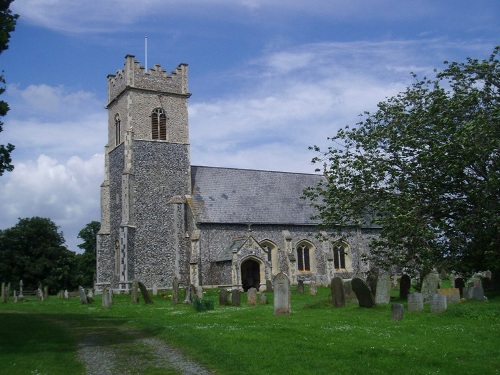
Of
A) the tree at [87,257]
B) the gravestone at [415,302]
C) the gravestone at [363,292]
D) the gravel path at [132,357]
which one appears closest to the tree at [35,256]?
the tree at [87,257]

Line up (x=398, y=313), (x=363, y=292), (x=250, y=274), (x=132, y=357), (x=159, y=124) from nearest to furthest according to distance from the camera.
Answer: (x=132, y=357), (x=398, y=313), (x=363, y=292), (x=250, y=274), (x=159, y=124)

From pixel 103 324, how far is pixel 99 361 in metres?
6.17

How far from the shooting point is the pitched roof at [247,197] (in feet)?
113

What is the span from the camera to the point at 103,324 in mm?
15508

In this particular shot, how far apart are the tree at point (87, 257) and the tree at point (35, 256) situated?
2152 millimetres

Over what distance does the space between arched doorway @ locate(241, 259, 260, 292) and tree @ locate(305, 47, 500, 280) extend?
13872 millimetres

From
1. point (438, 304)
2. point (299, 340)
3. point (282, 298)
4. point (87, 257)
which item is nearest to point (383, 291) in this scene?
point (438, 304)

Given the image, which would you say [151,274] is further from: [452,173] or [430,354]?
[430,354]

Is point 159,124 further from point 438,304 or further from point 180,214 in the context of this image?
point 438,304

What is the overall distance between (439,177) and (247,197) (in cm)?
1908

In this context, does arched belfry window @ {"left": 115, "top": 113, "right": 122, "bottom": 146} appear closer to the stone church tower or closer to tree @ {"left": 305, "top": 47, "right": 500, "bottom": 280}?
the stone church tower

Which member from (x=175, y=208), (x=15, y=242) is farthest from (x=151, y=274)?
(x=15, y=242)

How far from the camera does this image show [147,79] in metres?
34.8

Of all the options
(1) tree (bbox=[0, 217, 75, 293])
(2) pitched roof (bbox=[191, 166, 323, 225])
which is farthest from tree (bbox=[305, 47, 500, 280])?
(1) tree (bbox=[0, 217, 75, 293])
